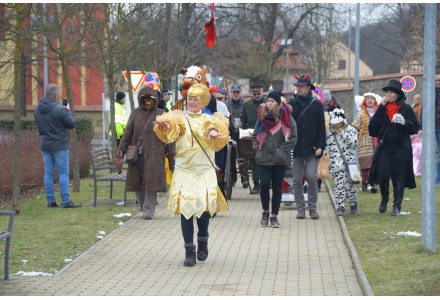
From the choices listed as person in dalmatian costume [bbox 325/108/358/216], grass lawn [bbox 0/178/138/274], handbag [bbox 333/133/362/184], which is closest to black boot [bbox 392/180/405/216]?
handbag [bbox 333/133/362/184]

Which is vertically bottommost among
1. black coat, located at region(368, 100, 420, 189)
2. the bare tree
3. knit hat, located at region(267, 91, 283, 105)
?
black coat, located at region(368, 100, 420, 189)

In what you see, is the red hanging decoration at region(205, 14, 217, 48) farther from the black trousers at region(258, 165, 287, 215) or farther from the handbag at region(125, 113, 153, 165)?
the black trousers at region(258, 165, 287, 215)

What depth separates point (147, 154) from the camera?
15.2 meters

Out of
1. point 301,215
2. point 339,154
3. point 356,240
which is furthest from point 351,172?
point 356,240

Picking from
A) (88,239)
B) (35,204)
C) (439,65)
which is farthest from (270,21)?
(88,239)

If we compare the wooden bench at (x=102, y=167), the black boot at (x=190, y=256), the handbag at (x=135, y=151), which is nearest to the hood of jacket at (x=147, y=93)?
the handbag at (x=135, y=151)

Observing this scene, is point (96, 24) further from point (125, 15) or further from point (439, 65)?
point (439, 65)

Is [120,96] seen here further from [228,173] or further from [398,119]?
[398,119]

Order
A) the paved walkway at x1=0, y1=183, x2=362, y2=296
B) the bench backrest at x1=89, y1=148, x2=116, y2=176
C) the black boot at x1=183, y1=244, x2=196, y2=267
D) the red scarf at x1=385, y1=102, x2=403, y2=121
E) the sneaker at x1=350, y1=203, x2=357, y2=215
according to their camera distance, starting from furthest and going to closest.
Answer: the bench backrest at x1=89, y1=148, x2=116, y2=176
the sneaker at x1=350, y1=203, x2=357, y2=215
the red scarf at x1=385, y1=102, x2=403, y2=121
the black boot at x1=183, y1=244, x2=196, y2=267
the paved walkway at x1=0, y1=183, x2=362, y2=296

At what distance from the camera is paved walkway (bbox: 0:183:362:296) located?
9.38 metres

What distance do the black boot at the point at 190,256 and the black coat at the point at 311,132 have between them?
14.4 ft

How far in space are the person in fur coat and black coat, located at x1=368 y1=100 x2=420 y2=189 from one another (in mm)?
2876

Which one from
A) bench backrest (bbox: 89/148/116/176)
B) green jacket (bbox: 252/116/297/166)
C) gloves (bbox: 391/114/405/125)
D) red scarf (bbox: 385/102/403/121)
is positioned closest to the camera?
green jacket (bbox: 252/116/297/166)

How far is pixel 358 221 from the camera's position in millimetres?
14969
